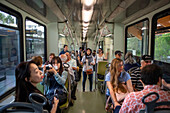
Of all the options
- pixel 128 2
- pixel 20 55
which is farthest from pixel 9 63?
pixel 128 2

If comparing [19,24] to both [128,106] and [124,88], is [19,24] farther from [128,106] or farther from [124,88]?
[128,106]

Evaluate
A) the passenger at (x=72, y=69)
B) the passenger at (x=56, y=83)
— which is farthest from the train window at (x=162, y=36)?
the passenger at (x=56, y=83)

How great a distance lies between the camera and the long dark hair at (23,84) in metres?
1.14

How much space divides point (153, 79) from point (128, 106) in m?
0.36

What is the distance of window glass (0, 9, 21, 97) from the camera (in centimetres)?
236

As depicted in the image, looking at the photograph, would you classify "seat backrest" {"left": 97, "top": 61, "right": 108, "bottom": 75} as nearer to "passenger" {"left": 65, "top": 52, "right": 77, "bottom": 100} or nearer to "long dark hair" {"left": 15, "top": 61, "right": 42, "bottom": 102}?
"passenger" {"left": 65, "top": 52, "right": 77, "bottom": 100}

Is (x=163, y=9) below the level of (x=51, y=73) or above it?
above

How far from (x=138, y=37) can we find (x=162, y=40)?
1.32 meters

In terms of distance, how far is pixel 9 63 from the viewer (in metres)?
2.62

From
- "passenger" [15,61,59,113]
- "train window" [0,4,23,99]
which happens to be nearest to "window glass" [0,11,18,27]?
"train window" [0,4,23,99]

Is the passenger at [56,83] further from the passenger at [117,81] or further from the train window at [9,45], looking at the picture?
the train window at [9,45]

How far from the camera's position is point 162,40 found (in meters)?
3.09

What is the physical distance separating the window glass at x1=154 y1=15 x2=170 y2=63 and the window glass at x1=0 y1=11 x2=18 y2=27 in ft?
11.4

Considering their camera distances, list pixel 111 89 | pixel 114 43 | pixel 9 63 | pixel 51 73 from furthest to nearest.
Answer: pixel 114 43 < pixel 9 63 < pixel 51 73 < pixel 111 89
